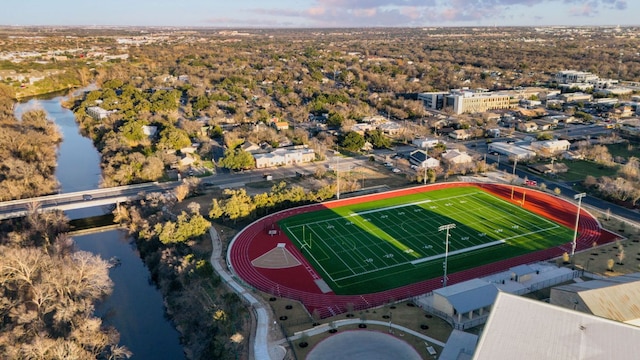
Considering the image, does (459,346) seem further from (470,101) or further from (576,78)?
(576,78)

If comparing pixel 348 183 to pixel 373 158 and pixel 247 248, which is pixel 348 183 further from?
pixel 247 248

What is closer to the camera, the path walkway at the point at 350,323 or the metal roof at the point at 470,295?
the path walkway at the point at 350,323

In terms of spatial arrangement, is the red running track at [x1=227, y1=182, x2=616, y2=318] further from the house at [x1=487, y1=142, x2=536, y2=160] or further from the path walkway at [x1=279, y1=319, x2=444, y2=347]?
the house at [x1=487, y1=142, x2=536, y2=160]

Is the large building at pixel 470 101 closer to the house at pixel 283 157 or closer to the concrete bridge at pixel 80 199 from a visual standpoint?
the house at pixel 283 157

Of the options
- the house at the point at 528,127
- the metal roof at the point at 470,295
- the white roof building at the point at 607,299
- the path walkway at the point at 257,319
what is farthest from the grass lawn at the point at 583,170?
the path walkway at the point at 257,319

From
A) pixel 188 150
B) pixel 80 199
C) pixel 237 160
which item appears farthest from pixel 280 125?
pixel 80 199

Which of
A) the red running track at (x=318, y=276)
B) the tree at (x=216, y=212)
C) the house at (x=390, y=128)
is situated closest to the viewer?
the red running track at (x=318, y=276)
